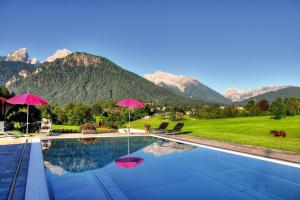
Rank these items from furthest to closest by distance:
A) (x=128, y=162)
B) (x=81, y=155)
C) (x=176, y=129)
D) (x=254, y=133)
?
(x=254, y=133)
(x=176, y=129)
(x=81, y=155)
(x=128, y=162)

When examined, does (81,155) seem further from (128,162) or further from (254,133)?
(254,133)

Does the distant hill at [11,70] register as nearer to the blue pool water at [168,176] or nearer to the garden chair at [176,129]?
the garden chair at [176,129]

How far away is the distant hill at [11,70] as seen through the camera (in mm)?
161962

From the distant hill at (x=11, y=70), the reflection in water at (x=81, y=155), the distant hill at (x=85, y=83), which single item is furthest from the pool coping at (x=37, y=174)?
the distant hill at (x=11, y=70)

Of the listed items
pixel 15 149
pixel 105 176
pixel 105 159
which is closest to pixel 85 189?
pixel 105 176

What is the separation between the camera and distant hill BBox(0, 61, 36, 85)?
16196cm

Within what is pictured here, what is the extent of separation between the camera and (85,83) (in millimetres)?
128125

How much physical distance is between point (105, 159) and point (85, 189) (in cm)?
336

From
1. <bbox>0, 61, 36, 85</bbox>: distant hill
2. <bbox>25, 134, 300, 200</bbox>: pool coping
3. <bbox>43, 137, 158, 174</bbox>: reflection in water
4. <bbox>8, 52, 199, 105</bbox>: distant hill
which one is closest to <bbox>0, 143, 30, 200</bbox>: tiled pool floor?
<bbox>25, 134, 300, 200</bbox>: pool coping

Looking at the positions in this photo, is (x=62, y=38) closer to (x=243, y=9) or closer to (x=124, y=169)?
(x=243, y=9)

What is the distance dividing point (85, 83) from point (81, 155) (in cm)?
12358

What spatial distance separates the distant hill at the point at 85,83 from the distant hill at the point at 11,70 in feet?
106

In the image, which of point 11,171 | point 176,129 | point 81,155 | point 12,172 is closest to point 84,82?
point 176,129

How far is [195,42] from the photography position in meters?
61.2
